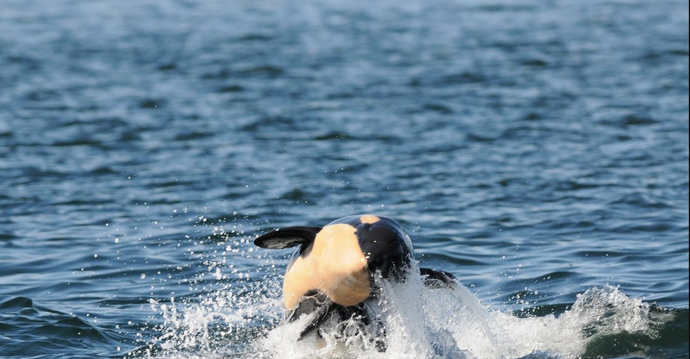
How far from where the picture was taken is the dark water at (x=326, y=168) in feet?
34.0

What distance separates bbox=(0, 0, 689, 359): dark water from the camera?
408 inches

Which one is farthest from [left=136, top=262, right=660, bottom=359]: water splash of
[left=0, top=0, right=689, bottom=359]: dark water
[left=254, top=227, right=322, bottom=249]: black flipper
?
[left=254, top=227, right=322, bottom=249]: black flipper

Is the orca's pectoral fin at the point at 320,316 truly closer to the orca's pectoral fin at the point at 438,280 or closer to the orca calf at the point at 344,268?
the orca calf at the point at 344,268

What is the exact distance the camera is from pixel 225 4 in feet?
125

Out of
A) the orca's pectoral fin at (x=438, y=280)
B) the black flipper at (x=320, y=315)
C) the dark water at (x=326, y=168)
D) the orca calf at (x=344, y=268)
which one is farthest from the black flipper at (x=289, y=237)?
the dark water at (x=326, y=168)

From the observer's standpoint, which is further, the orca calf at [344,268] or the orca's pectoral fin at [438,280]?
the orca's pectoral fin at [438,280]

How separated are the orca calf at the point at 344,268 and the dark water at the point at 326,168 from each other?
1134mm

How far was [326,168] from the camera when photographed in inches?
650

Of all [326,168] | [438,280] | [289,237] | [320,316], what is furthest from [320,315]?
[326,168]

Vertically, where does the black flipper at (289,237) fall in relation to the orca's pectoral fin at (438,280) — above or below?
above

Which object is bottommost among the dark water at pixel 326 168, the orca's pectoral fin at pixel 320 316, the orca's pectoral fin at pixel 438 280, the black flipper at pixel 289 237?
the dark water at pixel 326 168

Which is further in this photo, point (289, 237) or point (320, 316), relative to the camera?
point (289, 237)

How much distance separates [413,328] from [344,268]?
3.05ft

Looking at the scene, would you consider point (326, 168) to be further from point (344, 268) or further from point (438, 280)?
point (344, 268)
